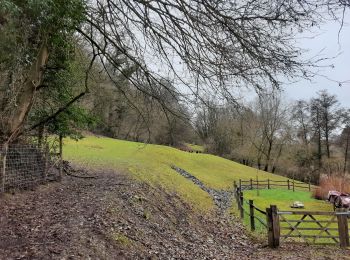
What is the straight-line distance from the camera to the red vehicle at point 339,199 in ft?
82.4

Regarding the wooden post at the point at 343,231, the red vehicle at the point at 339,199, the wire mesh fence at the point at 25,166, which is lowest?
the red vehicle at the point at 339,199

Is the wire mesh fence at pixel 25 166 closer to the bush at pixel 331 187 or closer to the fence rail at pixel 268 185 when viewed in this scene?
the bush at pixel 331 187

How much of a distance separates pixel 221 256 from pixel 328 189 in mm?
25813

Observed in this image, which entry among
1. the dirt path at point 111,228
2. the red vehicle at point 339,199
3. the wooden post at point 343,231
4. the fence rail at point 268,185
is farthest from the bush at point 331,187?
the wooden post at point 343,231

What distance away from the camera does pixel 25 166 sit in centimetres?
1123

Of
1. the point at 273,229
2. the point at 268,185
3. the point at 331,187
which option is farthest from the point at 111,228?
the point at 268,185

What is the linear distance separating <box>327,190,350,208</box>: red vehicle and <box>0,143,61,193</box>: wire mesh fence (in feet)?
63.0

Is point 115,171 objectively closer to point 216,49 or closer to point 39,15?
point 39,15

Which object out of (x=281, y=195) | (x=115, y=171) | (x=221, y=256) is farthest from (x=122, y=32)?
(x=281, y=195)

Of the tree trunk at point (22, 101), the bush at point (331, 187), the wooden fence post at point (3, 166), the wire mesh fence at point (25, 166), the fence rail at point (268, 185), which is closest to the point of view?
the wooden fence post at point (3, 166)

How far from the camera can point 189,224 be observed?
13445mm

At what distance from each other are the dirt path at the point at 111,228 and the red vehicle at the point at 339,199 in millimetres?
12834

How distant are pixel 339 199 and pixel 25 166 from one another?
22616mm

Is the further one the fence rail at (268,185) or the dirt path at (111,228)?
the fence rail at (268,185)
